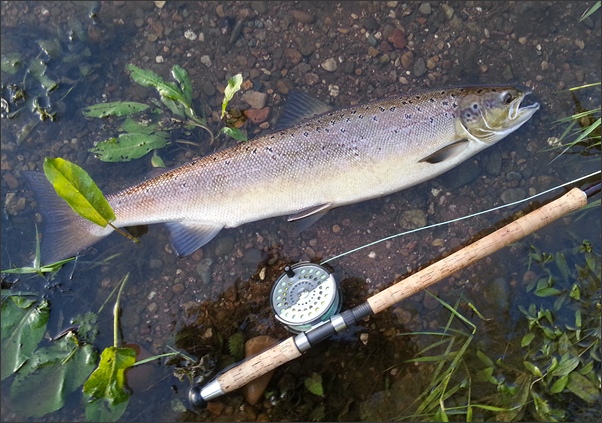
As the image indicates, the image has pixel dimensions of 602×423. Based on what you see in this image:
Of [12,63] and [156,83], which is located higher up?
[12,63]

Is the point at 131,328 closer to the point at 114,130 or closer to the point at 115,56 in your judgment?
the point at 114,130

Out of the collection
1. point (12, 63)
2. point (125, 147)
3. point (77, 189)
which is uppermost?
point (12, 63)

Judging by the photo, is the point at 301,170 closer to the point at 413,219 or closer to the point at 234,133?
the point at 234,133

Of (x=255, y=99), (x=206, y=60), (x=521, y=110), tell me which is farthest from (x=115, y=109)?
(x=521, y=110)

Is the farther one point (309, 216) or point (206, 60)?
point (206, 60)

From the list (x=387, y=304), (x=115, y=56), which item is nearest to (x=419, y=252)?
(x=387, y=304)

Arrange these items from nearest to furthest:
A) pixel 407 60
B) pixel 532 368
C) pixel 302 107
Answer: pixel 532 368
pixel 302 107
pixel 407 60

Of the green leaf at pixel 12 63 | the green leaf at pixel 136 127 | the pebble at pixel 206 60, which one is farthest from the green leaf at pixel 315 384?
the green leaf at pixel 12 63

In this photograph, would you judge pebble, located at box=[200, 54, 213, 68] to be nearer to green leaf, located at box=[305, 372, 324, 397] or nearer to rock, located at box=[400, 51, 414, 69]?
rock, located at box=[400, 51, 414, 69]
